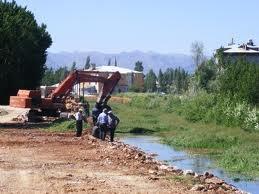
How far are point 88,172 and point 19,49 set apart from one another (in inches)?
1328

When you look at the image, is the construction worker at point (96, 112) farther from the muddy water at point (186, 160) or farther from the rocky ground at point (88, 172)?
the rocky ground at point (88, 172)

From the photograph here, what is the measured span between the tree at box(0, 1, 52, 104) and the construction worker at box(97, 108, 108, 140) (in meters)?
17.9

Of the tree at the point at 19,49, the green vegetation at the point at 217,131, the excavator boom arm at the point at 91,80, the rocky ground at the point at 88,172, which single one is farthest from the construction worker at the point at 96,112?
the tree at the point at 19,49

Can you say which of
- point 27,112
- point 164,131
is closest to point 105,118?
point 164,131

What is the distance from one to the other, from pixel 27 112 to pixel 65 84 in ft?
13.2

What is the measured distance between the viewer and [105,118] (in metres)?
32.3

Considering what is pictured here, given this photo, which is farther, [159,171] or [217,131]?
[217,131]

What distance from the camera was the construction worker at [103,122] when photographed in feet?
106

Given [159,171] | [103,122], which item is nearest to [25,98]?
[103,122]

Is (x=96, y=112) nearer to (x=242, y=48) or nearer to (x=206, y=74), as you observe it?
(x=206, y=74)

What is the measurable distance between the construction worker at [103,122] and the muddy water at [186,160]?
228 centimetres

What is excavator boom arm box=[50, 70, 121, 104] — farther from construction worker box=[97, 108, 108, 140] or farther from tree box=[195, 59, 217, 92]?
tree box=[195, 59, 217, 92]

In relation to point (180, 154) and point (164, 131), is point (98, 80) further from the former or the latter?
point (180, 154)

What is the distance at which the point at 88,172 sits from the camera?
2048 centimetres
